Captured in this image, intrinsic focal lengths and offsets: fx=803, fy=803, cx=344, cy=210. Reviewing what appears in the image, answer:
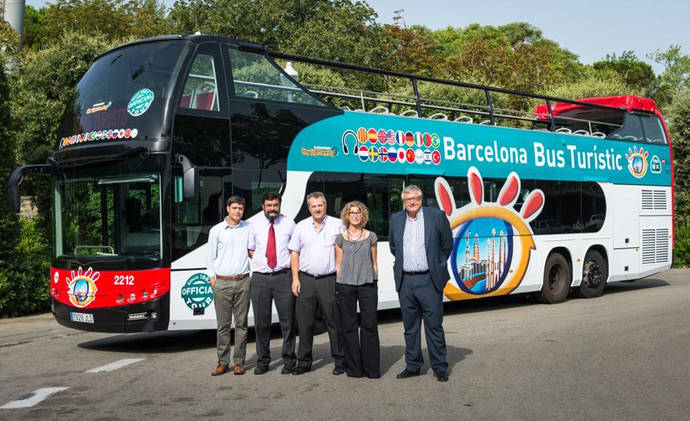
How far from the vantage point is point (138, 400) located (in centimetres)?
712

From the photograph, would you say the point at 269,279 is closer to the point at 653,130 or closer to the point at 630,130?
the point at 630,130

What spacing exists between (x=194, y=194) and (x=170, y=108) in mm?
1267

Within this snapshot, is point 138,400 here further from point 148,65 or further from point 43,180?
point 43,180

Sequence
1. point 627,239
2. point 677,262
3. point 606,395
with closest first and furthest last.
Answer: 1. point 606,395
2. point 627,239
3. point 677,262

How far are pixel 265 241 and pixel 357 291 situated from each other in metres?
1.11

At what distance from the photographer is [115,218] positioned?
9.80m

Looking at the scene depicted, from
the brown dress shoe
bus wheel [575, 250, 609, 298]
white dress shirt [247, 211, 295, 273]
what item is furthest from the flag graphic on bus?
bus wheel [575, 250, 609, 298]

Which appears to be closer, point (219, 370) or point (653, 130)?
point (219, 370)

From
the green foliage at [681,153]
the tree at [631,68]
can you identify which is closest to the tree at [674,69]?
the tree at [631,68]

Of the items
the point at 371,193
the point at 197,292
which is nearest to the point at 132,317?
the point at 197,292

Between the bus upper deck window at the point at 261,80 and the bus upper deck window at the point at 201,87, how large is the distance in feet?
1.07

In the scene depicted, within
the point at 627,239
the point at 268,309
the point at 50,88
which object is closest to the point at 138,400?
the point at 268,309

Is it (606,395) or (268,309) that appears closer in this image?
(606,395)

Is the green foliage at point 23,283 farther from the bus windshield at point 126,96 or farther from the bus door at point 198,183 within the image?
the bus door at point 198,183
